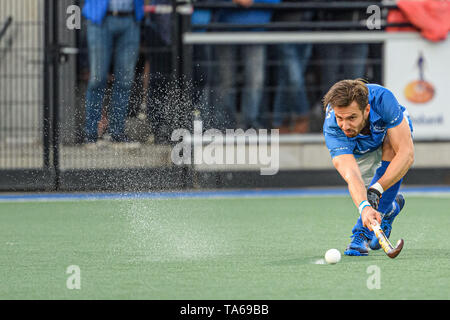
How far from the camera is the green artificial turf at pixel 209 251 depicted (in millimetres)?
5547

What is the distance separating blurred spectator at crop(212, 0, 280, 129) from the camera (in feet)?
43.1

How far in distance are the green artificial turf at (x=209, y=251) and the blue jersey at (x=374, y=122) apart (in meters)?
0.76

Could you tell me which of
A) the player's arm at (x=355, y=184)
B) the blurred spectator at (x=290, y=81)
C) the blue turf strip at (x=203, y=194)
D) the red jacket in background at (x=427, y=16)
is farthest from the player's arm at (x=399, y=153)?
the red jacket in background at (x=427, y=16)

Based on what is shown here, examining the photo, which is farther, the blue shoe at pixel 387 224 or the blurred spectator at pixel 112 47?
the blurred spectator at pixel 112 47

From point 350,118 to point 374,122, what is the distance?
31cm

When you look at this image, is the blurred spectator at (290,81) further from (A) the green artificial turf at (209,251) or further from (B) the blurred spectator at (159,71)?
(A) the green artificial turf at (209,251)

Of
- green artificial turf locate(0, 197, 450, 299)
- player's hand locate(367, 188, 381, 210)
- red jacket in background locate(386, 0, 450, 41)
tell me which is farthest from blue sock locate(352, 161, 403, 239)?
red jacket in background locate(386, 0, 450, 41)

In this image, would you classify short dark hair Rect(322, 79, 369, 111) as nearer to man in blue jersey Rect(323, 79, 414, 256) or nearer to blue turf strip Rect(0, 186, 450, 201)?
man in blue jersey Rect(323, 79, 414, 256)

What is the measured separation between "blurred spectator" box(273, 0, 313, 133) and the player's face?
6.82 m

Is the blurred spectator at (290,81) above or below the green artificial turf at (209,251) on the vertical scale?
above

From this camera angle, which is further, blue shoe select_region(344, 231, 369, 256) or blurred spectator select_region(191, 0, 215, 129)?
blurred spectator select_region(191, 0, 215, 129)

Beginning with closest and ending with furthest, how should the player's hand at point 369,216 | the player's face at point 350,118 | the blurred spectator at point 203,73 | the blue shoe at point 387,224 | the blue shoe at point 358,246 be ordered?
the player's hand at point 369,216, the player's face at point 350,118, the blue shoe at point 358,246, the blue shoe at point 387,224, the blurred spectator at point 203,73
